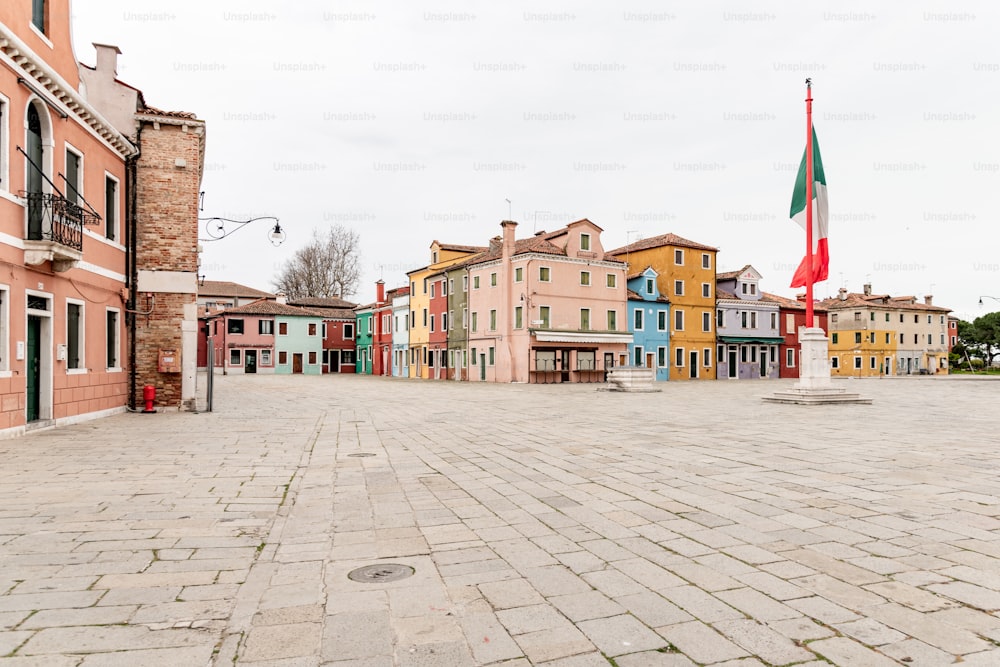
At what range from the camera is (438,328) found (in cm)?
4769

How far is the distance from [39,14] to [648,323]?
3820 cm

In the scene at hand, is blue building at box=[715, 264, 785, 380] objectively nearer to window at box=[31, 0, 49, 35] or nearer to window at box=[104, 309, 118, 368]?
window at box=[104, 309, 118, 368]

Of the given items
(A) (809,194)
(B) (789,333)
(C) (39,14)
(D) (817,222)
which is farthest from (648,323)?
(C) (39,14)

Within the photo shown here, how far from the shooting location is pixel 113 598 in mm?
3725

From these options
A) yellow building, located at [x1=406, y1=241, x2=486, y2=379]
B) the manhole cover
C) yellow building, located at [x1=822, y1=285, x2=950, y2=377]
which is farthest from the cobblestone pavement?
yellow building, located at [x1=822, y1=285, x2=950, y2=377]

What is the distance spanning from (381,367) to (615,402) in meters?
40.7

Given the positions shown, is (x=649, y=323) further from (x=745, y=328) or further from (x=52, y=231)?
(x=52, y=231)

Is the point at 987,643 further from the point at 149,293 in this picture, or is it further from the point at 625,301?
the point at 625,301

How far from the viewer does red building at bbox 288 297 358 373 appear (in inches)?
2429

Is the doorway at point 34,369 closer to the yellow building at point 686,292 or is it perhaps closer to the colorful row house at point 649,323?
the colorful row house at point 649,323

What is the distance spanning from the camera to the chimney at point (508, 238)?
39.3 m

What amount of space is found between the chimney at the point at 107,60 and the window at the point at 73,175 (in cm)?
396

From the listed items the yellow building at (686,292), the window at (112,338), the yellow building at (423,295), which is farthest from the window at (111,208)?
the yellow building at (686,292)

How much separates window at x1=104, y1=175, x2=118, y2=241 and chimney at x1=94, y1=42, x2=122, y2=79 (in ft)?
9.91
